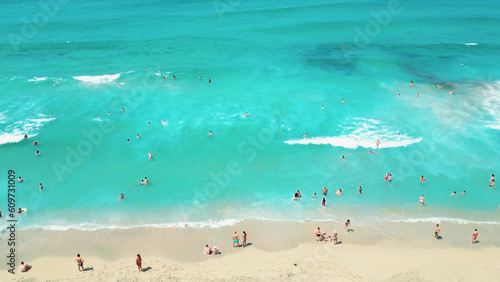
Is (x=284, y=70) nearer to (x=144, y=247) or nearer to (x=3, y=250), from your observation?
(x=144, y=247)

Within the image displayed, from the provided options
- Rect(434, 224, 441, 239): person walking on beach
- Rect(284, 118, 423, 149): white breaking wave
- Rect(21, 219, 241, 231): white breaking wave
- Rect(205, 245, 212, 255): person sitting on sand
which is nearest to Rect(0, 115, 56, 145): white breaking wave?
Rect(21, 219, 241, 231): white breaking wave

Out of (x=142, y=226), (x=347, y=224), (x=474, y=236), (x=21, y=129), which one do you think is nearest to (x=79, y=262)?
(x=142, y=226)

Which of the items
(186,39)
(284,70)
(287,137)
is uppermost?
(186,39)

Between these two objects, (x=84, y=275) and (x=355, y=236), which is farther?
(x=355, y=236)

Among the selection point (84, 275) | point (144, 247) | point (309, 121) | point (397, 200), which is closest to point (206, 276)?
point (144, 247)

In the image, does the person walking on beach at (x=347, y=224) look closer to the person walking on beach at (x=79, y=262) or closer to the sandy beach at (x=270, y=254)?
the sandy beach at (x=270, y=254)

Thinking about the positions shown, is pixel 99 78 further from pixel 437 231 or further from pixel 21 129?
pixel 437 231

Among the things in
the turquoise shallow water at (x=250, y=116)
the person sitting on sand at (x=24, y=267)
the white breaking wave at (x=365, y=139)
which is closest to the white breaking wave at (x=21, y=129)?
the turquoise shallow water at (x=250, y=116)
